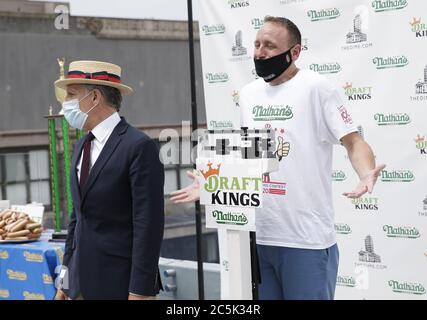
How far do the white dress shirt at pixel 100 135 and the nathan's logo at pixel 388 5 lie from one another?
2.02m

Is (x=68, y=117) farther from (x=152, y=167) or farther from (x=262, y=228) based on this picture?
(x=262, y=228)

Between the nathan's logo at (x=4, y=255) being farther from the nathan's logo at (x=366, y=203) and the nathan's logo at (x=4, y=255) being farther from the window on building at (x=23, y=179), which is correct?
the window on building at (x=23, y=179)

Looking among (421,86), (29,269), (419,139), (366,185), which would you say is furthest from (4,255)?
(366,185)

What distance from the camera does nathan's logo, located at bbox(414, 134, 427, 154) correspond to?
4.04 meters

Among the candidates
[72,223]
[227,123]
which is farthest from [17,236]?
[72,223]

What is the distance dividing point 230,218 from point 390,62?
2.16 meters

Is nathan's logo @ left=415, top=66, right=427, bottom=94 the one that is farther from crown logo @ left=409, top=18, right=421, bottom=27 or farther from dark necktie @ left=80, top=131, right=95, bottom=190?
dark necktie @ left=80, top=131, right=95, bottom=190

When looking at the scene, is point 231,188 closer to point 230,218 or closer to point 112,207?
point 230,218

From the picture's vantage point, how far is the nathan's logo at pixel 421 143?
4.04 metres

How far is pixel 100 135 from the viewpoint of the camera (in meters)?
2.63

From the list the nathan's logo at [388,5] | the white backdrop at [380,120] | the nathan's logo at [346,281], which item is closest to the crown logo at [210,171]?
the white backdrop at [380,120]

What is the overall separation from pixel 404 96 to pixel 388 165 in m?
0.40

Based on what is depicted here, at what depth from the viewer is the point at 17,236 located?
462 centimetres

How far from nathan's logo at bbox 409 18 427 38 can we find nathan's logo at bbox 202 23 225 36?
52.1 inches
